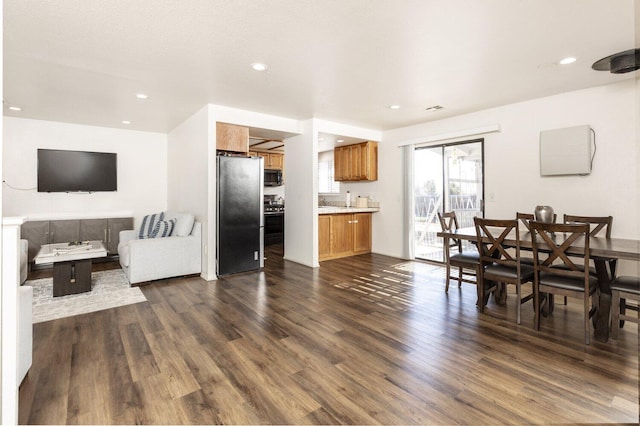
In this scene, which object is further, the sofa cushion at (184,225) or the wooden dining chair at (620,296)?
the sofa cushion at (184,225)

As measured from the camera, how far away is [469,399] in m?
1.87

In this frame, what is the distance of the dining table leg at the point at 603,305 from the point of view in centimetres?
258

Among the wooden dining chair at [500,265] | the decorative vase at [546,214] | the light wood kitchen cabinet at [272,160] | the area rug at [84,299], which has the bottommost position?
the area rug at [84,299]

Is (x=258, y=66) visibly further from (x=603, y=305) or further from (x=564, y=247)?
(x=603, y=305)

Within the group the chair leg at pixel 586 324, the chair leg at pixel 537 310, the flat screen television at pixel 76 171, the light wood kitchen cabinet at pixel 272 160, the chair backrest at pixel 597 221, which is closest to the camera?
the chair leg at pixel 586 324

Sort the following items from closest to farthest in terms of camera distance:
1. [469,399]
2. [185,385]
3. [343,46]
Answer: [469,399] < [185,385] < [343,46]

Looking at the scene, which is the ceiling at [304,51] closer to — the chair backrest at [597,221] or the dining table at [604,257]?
the chair backrest at [597,221]

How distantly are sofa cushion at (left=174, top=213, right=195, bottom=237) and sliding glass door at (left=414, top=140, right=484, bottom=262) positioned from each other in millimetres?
3974

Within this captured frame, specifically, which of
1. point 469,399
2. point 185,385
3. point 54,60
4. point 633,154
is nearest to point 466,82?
point 633,154

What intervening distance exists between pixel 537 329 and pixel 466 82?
8.84 feet

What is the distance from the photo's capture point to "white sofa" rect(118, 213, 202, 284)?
418 centimetres

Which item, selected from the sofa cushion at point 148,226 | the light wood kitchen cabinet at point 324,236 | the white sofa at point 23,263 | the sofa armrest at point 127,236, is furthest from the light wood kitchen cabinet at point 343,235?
the white sofa at point 23,263

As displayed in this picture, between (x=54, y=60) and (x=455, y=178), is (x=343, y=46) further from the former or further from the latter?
(x=455, y=178)

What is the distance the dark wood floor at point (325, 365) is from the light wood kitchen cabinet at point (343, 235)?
2304mm
